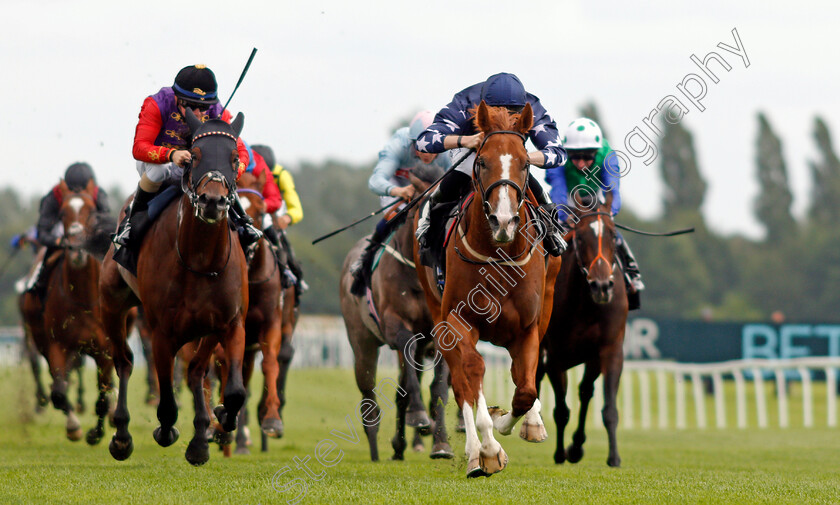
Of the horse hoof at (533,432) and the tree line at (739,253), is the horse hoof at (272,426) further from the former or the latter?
the tree line at (739,253)

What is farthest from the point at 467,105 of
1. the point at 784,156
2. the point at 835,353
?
the point at 784,156

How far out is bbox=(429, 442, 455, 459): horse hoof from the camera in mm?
8164

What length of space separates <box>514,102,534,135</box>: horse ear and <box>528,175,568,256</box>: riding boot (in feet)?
1.86

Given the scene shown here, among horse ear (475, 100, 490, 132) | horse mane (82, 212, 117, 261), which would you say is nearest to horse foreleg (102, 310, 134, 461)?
horse mane (82, 212, 117, 261)

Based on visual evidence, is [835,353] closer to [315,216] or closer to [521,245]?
[521,245]

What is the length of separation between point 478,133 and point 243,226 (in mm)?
1888

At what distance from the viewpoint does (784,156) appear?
62.4 m

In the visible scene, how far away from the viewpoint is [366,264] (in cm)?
962

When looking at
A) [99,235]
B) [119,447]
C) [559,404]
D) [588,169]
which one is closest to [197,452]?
[119,447]

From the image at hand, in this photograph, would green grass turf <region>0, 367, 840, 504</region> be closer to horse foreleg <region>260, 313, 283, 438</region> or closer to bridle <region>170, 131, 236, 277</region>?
horse foreleg <region>260, 313, 283, 438</region>

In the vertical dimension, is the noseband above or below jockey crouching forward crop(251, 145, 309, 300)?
below

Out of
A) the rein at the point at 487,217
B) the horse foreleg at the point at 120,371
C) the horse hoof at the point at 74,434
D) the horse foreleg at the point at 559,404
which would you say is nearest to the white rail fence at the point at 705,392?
the horse hoof at the point at 74,434

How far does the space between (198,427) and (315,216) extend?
87.3 m

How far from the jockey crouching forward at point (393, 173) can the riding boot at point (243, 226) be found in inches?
61.4
